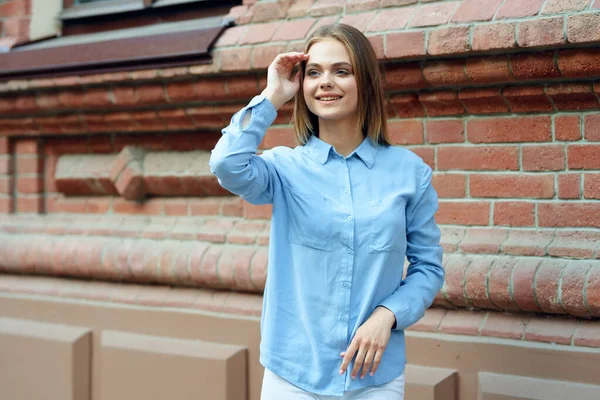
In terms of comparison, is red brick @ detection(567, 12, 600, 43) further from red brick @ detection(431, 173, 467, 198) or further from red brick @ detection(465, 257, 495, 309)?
red brick @ detection(465, 257, 495, 309)

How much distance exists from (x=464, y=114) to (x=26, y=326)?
254 centimetres

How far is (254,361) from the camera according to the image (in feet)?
12.0

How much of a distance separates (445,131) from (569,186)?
1.65ft

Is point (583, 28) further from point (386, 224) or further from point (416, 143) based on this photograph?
point (386, 224)

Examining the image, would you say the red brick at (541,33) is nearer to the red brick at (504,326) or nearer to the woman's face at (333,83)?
the woman's face at (333,83)

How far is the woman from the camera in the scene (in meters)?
2.26

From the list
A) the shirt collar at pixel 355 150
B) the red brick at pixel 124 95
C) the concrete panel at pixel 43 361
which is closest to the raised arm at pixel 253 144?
the shirt collar at pixel 355 150

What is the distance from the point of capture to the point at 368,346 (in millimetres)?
2197

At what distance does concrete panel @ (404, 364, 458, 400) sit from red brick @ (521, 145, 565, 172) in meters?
0.79

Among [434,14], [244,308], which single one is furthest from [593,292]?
[244,308]

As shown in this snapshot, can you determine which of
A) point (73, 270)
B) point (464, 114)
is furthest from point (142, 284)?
point (464, 114)

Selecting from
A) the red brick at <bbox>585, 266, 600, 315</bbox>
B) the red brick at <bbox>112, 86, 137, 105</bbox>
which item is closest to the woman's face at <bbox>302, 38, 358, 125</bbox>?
the red brick at <bbox>585, 266, 600, 315</bbox>

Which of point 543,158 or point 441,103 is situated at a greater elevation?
point 441,103

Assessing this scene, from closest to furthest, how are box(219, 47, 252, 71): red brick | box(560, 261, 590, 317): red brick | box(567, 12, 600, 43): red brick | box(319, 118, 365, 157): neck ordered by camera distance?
box(319, 118, 365, 157): neck
box(567, 12, 600, 43): red brick
box(560, 261, 590, 317): red brick
box(219, 47, 252, 71): red brick
